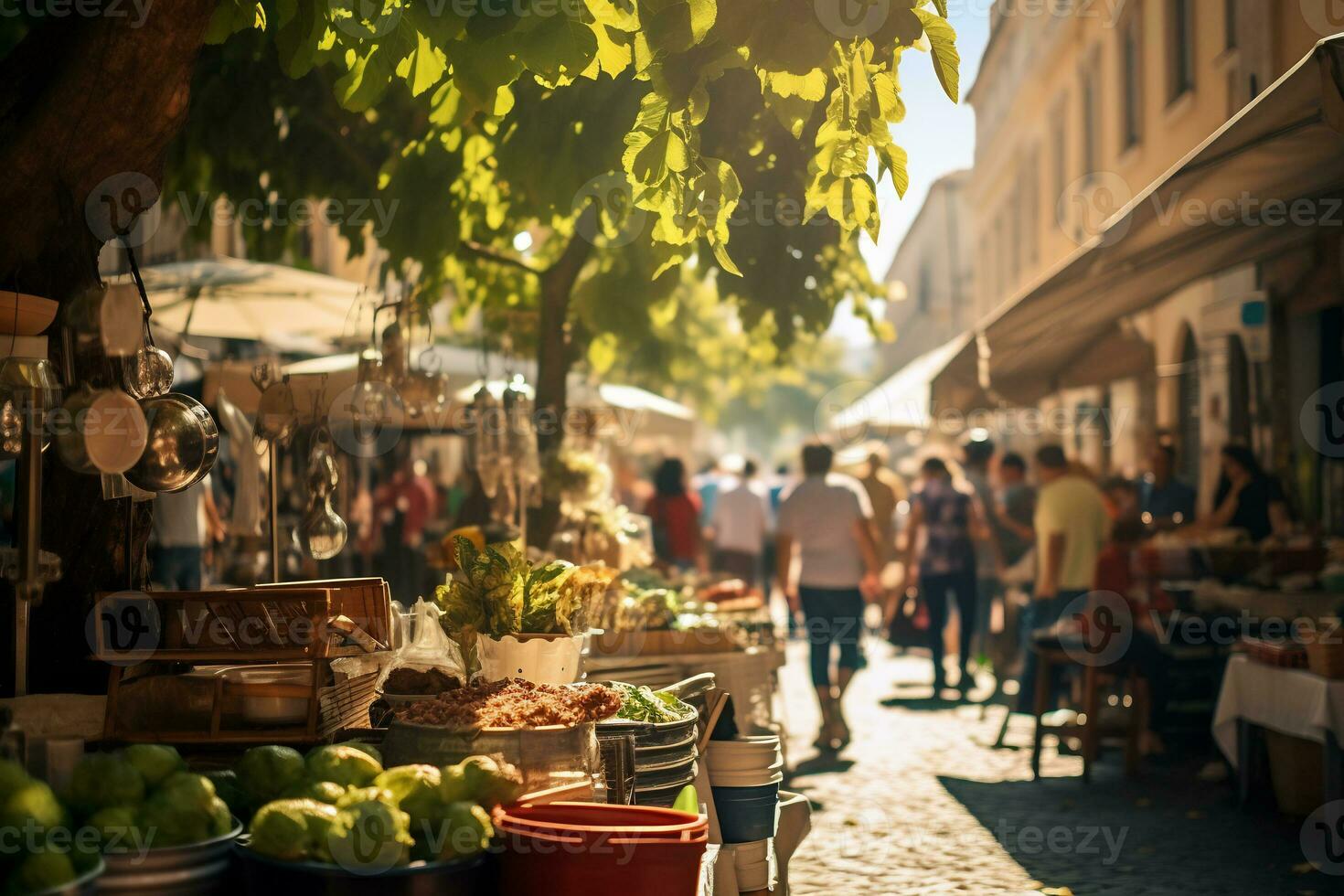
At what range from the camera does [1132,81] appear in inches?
795

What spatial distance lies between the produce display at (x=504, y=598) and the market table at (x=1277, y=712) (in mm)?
4091

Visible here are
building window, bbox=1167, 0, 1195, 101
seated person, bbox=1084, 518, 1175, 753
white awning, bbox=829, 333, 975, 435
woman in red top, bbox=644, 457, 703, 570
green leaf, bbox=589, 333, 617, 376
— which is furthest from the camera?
white awning, bbox=829, 333, 975, 435

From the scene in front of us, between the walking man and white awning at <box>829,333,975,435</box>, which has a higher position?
white awning at <box>829,333,975,435</box>

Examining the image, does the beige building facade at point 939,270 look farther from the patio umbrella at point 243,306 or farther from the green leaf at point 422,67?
the green leaf at point 422,67

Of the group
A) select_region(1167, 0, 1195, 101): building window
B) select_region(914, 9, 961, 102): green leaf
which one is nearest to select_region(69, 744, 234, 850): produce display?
select_region(914, 9, 961, 102): green leaf

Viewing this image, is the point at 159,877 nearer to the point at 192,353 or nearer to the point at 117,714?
the point at 117,714

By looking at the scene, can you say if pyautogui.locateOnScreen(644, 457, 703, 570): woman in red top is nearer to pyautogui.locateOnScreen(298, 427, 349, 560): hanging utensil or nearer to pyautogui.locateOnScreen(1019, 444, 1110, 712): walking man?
pyautogui.locateOnScreen(1019, 444, 1110, 712): walking man

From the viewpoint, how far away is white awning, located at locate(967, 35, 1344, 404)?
21.6 ft

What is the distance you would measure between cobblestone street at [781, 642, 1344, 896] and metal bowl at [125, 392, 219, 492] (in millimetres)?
3500

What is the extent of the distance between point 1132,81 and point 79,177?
18.4 m

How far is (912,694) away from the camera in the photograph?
535 inches

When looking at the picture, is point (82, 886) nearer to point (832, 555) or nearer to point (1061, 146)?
point (832, 555)

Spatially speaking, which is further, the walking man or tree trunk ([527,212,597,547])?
the walking man

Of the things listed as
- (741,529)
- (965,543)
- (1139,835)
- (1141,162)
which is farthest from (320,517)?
(1141,162)
